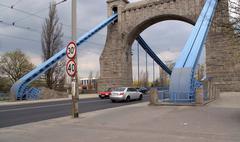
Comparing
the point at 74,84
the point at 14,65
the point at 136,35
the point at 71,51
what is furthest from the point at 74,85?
the point at 14,65

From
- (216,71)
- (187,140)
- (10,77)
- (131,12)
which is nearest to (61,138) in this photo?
(187,140)

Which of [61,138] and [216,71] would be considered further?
[216,71]

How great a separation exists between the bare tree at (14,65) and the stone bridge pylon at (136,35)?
74.8 ft

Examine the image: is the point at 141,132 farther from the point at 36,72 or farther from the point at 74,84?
the point at 36,72

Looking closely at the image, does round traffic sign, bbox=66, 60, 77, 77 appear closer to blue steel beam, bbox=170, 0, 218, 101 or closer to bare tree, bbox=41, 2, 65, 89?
blue steel beam, bbox=170, 0, 218, 101

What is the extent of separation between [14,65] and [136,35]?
102ft

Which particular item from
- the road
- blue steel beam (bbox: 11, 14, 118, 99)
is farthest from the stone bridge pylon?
the road

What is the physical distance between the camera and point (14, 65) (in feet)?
223

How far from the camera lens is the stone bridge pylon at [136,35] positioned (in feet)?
140

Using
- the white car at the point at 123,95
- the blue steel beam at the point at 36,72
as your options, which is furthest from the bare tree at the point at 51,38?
the white car at the point at 123,95

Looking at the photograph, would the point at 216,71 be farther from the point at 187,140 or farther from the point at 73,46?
the point at 187,140

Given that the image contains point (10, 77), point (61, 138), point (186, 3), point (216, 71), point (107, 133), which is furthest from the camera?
point (10, 77)

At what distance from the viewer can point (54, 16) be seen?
168 feet

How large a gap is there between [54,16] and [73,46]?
39.0 meters
